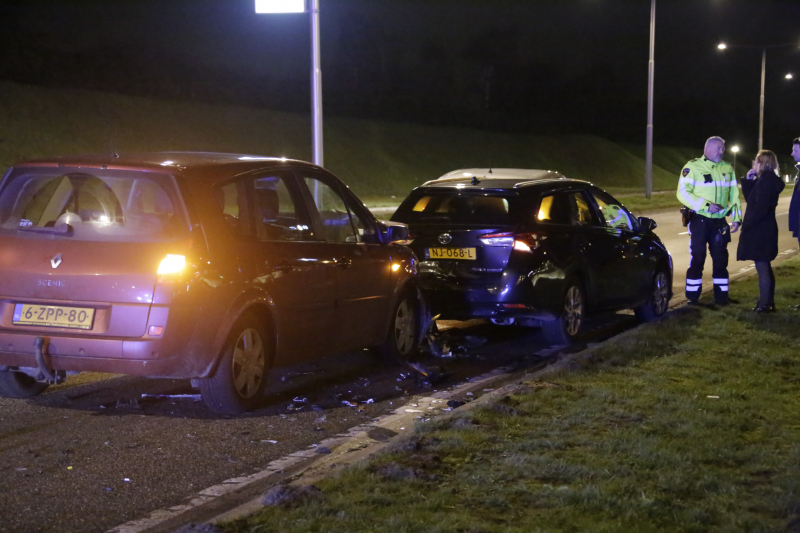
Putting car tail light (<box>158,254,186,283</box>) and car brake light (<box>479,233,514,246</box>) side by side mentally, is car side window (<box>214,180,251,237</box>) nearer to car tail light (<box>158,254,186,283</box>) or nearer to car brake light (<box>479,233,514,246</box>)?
car tail light (<box>158,254,186,283</box>)

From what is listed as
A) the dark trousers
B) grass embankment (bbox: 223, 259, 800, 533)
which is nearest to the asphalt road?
grass embankment (bbox: 223, 259, 800, 533)

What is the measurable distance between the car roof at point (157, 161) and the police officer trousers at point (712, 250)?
621 cm

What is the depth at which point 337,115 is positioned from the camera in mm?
72000

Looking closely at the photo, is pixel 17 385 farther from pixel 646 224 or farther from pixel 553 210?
Answer: pixel 646 224

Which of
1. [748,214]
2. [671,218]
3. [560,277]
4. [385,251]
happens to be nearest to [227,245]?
[385,251]

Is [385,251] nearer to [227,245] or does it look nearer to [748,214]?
[227,245]

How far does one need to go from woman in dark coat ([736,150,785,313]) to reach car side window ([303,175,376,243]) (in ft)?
15.9

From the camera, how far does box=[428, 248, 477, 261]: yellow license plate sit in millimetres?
9047

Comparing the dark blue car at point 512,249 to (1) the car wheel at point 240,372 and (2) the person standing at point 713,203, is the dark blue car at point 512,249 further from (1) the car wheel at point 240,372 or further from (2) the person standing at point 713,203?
(1) the car wheel at point 240,372

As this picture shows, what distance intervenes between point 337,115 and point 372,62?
→ 1806 cm

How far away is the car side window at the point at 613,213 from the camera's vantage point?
10426mm

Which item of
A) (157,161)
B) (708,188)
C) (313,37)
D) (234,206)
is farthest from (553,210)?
(313,37)

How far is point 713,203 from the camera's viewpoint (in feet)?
37.1

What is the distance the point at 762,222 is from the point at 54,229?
7658mm
